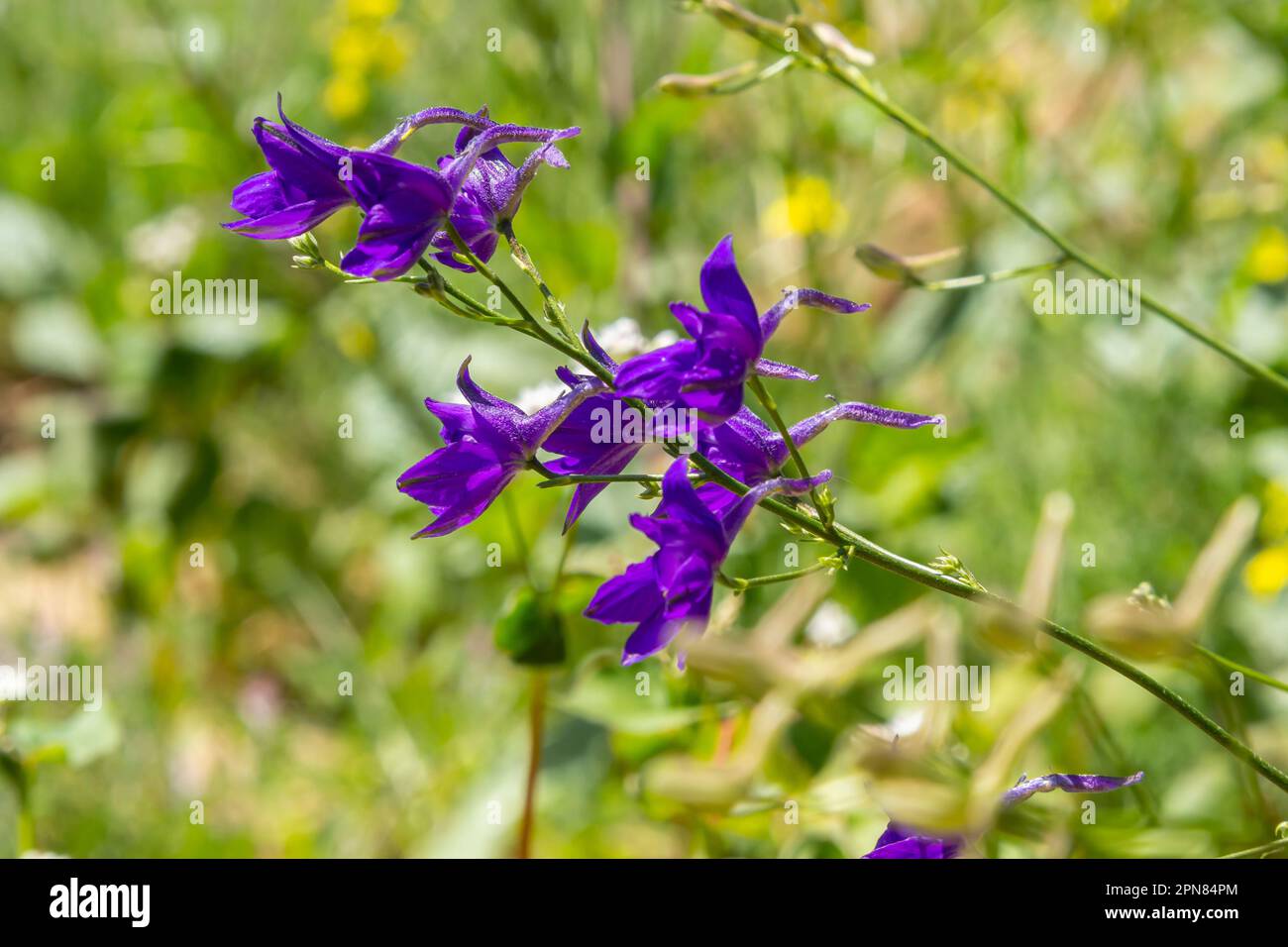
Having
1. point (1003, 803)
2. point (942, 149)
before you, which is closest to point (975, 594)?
point (1003, 803)

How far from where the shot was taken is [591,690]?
1.48m

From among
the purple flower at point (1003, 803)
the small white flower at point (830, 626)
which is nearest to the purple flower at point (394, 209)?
the purple flower at point (1003, 803)

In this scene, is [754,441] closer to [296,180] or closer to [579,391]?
[579,391]

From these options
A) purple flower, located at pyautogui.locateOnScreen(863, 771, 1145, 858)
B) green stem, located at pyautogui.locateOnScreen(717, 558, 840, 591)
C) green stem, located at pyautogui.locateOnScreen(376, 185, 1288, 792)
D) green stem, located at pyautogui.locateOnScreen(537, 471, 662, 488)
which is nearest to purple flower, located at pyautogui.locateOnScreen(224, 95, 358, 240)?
green stem, located at pyautogui.locateOnScreen(376, 185, 1288, 792)

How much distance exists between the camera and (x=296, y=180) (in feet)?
2.57

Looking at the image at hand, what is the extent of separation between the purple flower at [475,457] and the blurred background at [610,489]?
1.41 feet

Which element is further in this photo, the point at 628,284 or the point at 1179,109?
the point at 1179,109

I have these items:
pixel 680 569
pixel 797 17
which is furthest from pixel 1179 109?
pixel 680 569

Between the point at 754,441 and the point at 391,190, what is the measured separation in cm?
27

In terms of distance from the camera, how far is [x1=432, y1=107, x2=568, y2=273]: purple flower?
84 cm

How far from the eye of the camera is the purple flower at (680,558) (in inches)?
27.6

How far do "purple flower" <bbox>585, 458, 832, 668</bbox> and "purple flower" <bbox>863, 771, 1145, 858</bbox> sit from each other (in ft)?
0.64
